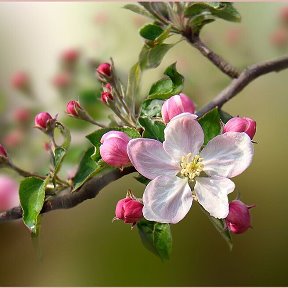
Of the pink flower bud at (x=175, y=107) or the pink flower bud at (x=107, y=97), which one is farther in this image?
the pink flower bud at (x=107, y=97)

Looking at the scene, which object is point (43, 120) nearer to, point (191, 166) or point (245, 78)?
point (191, 166)

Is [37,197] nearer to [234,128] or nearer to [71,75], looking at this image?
[234,128]

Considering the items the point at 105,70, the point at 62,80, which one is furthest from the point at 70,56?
the point at 105,70

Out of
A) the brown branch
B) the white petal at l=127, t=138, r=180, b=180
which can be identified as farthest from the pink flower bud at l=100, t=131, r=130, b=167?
the brown branch

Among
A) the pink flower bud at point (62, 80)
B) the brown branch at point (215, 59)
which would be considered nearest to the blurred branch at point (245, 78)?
the brown branch at point (215, 59)

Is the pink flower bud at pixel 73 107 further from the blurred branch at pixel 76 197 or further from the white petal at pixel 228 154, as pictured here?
the white petal at pixel 228 154

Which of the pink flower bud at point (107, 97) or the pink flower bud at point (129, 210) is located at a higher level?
the pink flower bud at point (107, 97)
